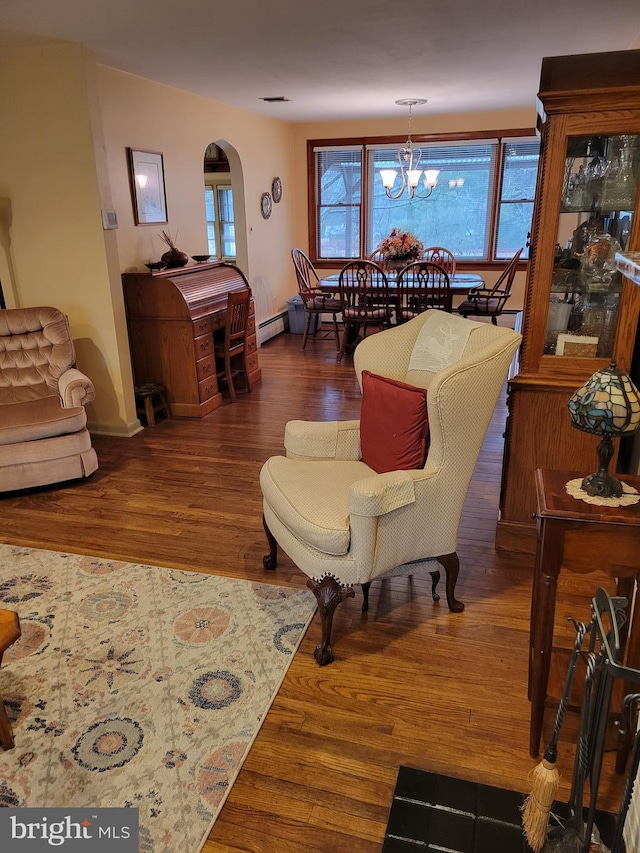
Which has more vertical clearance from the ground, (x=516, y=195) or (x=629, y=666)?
(x=516, y=195)

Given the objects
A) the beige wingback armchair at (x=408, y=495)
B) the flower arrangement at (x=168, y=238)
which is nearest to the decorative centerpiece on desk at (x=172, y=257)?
the flower arrangement at (x=168, y=238)

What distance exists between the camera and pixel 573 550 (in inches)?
65.2

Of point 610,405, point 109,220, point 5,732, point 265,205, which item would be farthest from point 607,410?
point 265,205

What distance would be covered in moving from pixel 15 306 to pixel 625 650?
13.8ft

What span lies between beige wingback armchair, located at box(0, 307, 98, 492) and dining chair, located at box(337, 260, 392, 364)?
2904 mm

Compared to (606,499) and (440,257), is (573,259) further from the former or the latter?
(440,257)

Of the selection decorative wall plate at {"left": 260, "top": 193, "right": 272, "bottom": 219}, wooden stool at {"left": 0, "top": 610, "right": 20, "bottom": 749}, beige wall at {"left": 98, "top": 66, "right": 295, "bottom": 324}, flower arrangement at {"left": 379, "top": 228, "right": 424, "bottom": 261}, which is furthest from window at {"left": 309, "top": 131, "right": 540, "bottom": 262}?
wooden stool at {"left": 0, "top": 610, "right": 20, "bottom": 749}

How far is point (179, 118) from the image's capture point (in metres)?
5.12

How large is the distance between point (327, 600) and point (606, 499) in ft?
3.23

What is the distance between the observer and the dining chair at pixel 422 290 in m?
5.78

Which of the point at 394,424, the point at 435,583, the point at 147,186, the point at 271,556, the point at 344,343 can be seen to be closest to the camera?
the point at 394,424

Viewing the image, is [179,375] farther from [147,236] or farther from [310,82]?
[310,82]

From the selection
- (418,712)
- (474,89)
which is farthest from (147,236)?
(418,712)

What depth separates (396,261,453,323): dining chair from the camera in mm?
5781
